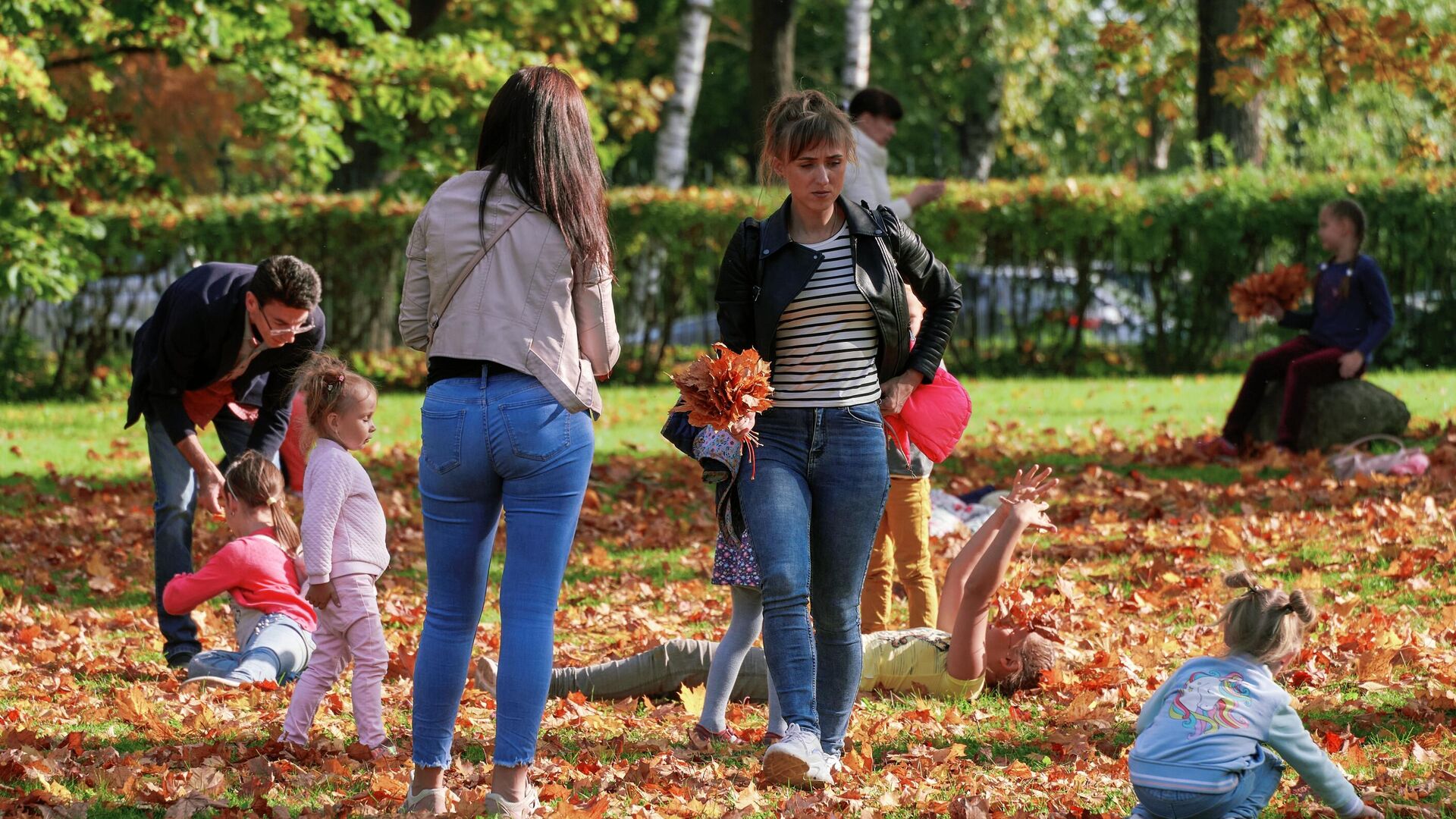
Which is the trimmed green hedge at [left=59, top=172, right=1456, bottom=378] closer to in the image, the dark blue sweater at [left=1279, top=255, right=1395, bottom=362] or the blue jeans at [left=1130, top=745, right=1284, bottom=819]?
the dark blue sweater at [left=1279, top=255, right=1395, bottom=362]

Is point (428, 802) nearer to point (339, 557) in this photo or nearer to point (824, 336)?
point (339, 557)

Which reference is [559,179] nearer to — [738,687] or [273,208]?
[738,687]

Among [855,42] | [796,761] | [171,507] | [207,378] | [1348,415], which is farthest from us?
[855,42]

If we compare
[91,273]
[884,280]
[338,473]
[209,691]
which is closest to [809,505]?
[884,280]

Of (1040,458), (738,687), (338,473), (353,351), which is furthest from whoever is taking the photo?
(353,351)

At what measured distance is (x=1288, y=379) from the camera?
10.1 metres

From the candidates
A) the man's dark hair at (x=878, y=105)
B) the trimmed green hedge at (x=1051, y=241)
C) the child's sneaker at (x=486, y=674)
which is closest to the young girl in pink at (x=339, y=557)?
the child's sneaker at (x=486, y=674)

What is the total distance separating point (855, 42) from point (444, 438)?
48.0 feet

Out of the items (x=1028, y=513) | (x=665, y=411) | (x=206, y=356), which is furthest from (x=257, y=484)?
(x=665, y=411)

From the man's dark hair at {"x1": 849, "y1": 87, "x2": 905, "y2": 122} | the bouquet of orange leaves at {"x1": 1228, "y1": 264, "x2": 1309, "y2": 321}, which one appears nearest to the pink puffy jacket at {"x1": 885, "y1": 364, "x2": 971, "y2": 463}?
the man's dark hair at {"x1": 849, "y1": 87, "x2": 905, "y2": 122}

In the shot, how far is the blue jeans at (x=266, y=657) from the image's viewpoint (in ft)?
18.0

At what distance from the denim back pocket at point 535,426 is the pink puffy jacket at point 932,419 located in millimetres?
1255

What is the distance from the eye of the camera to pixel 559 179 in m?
3.75

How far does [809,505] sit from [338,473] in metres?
1.50
